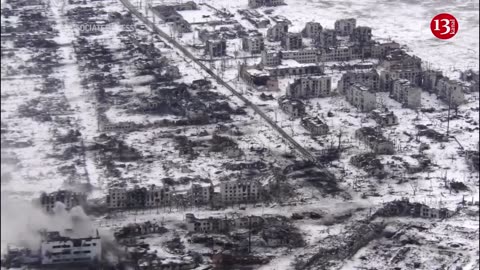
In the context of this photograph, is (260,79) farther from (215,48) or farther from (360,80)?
(215,48)

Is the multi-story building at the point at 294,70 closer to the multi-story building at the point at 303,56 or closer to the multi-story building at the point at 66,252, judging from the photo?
the multi-story building at the point at 303,56

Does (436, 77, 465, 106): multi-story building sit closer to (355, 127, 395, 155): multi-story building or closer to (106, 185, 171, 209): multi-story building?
(355, 127, 395, 155): multi-story building

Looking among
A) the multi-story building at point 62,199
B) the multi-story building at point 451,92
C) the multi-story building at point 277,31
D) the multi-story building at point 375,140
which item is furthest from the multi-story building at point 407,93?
the multi-story building at point 62,199

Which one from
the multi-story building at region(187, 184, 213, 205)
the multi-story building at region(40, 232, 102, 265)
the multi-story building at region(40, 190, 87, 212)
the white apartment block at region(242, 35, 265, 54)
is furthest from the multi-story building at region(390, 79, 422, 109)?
the multi-story building at region(40, 232, 102, 265)

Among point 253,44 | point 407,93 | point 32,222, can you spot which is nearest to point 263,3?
point 253,44

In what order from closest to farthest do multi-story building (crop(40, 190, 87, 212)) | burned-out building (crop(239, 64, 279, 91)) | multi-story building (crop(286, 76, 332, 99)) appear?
multi-story building (crop(40, 190, 87, 212)), multi-story building (crop(286, 76, 332, 99)), burned-out building (crop(239, 64, 279, 91))
